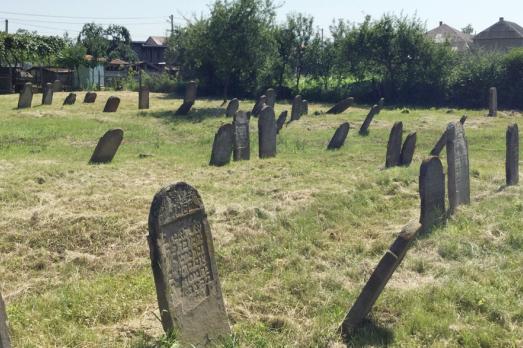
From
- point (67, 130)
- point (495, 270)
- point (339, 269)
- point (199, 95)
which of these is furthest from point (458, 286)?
point (199, 95)

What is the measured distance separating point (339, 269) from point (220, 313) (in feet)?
6.36

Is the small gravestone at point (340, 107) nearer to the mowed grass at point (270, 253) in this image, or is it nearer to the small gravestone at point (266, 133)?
the small gravestone at point (266, 133)

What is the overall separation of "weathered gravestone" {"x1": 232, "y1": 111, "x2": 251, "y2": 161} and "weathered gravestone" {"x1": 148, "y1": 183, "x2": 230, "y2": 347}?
8.18 meters

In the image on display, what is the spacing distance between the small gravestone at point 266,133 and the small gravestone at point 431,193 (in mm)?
6099

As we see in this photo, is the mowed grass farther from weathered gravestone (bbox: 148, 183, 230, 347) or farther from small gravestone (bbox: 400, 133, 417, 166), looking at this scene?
small gravestone (bbox: 400, 133, 417, 166)

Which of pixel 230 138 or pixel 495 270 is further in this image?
pixel 230 138

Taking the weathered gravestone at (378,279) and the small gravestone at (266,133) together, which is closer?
the weathered gravestone at (378,279)

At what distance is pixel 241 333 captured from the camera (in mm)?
4914

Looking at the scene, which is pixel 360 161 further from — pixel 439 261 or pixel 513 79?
pixel 513 79

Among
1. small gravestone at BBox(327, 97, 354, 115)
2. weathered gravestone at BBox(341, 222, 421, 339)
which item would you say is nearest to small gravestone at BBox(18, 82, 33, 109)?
small gravestone at BBox(327, 97, 354, 115)

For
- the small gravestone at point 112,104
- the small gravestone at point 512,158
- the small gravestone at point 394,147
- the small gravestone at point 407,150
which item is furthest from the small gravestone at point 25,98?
the small gravestone at point 512,158

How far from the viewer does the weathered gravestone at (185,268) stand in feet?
14.5

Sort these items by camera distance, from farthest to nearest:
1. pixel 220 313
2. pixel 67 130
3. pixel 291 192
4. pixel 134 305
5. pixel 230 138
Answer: pixel 67 130 → pixel 230 138 → pixel 291 192 → pixel 134 305 → pixel 220 313

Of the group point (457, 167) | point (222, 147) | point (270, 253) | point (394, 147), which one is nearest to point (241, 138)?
point (222, 147)
